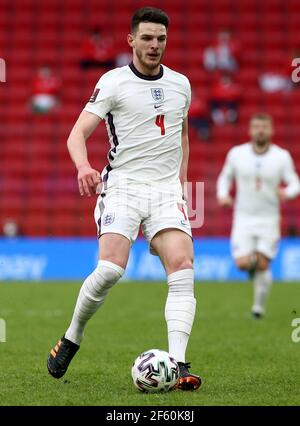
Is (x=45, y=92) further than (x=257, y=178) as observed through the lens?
Yes

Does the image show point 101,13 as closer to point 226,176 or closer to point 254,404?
point 226,176

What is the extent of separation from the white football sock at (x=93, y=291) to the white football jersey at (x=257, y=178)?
5.58 metres

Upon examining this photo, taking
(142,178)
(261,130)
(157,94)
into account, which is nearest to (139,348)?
(142,178)

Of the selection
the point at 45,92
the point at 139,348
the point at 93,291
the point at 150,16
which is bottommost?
the point at 139,348

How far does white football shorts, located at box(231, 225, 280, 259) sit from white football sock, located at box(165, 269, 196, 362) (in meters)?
5.60

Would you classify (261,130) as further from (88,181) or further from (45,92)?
(45,92)

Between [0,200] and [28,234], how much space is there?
104cm

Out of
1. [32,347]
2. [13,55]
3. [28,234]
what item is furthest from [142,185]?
[13,55]

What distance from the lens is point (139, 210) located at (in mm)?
6129

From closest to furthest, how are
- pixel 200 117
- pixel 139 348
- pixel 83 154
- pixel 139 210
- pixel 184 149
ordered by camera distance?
pixel 83 154 → pixel 139 210 → pixel 184 149 → pixel 139 348 → pixel 200 117

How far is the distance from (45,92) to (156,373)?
1709 cm

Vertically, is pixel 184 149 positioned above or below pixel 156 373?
above

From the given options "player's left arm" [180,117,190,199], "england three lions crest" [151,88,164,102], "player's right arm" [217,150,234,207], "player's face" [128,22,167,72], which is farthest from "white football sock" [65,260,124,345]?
"player's right arm" [217,150,234,207]

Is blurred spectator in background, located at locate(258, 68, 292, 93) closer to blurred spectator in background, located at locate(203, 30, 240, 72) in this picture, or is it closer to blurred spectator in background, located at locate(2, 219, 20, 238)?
blurred spectator in background, located at locate(203, 30, 240, 72)
